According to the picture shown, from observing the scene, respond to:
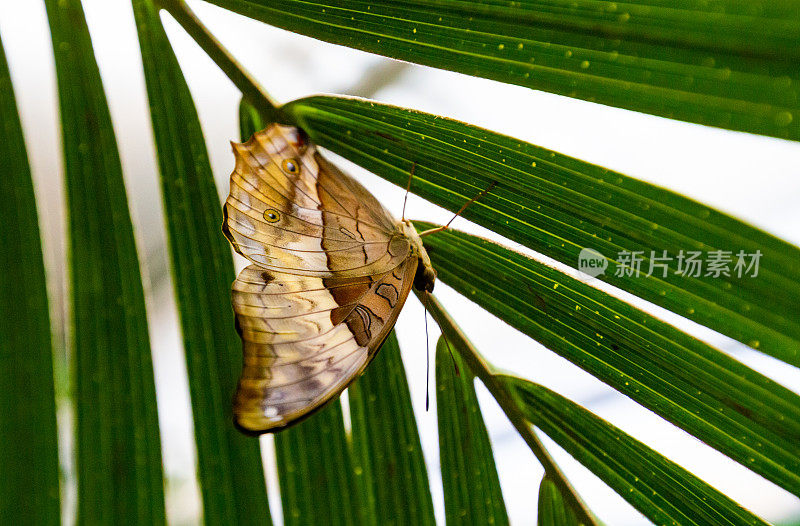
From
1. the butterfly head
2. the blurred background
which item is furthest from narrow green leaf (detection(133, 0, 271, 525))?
the blurred background

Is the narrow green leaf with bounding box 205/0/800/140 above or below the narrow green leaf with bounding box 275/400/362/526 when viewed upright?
above

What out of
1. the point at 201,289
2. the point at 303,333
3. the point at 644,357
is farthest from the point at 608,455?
the point at 201,289

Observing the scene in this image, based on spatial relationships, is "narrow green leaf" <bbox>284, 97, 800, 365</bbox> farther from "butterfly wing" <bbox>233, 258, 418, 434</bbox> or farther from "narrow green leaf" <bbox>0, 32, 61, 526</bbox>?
"narrow green leaf" <bbox>0, 32, 61, 526</bbox>

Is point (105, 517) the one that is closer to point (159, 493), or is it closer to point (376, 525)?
point (159, 493)

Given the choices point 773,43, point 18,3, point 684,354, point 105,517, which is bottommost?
point 105,517

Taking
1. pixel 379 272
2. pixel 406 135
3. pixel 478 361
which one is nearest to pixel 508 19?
pixel 406 135

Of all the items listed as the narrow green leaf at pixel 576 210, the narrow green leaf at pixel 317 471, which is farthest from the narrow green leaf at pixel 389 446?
the narrow green leaf at pixel 576 210
